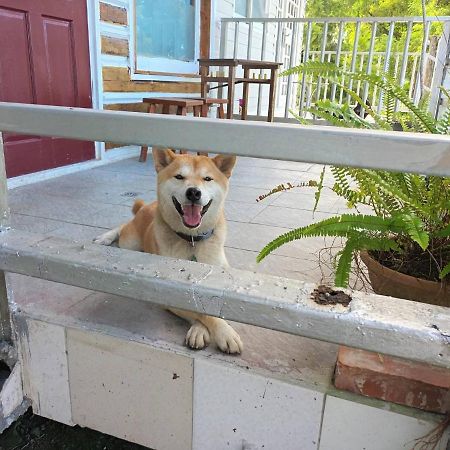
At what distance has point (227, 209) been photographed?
3023 millimetres

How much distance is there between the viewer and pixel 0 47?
298 centimetres

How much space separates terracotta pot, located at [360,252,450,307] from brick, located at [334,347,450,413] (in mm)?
209

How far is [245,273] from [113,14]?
3.91 m

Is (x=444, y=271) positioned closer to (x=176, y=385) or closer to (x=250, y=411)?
(x=250, y=411)

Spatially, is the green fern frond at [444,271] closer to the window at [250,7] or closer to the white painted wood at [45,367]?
the white painted wood at [45,367]

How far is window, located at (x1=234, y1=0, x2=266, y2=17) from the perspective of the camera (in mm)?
7524

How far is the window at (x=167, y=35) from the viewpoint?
15.5 ft

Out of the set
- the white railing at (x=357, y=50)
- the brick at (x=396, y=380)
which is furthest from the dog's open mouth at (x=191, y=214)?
the white railing at (x=357, y=50)

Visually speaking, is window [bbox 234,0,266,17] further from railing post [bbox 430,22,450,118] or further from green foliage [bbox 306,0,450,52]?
railing post [bbox 430,22,450,118]

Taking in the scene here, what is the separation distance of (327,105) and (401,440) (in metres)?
1.01

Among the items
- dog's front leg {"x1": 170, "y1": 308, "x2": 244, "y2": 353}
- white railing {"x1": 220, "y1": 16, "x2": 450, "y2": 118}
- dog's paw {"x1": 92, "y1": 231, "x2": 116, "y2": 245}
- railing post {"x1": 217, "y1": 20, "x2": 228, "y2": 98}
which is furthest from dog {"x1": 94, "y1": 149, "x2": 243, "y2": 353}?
railing post {"x1": 217, "y1": 20, "x2": 228, "y2": 98}

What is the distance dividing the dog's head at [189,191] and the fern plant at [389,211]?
0.41m

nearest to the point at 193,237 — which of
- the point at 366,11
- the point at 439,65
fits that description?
the point at 439,65

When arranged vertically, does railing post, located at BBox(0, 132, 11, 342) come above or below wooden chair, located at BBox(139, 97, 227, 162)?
below
